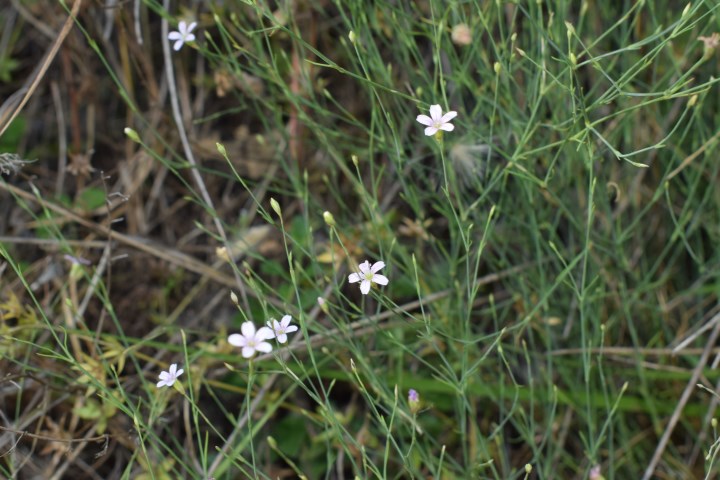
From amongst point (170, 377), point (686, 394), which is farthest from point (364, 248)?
point (686, 394)

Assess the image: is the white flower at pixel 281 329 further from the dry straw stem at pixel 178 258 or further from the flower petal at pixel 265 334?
the dry straw stem at pixel 178 258

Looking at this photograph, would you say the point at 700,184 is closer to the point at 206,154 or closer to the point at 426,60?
the point at 426,60

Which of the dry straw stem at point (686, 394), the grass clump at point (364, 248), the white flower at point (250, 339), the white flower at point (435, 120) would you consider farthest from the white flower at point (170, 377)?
the dry straw stem at point (686, 394)

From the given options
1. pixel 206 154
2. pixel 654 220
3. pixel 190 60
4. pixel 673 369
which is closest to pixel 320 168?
pixel 206 154

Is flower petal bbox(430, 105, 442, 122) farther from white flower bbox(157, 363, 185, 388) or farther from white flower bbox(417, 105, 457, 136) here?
white flower bbox(157, 363, 185, 388)

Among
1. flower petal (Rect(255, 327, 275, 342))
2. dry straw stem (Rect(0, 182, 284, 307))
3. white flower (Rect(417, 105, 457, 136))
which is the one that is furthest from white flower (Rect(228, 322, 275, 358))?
dry straw stem (Rect(0, 182, 284, 307))

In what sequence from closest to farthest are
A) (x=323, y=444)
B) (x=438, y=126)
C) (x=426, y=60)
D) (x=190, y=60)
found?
(x=438, y=126) → (x=323, y=444) → (x=426, y=60) → (x=190, y=60)
